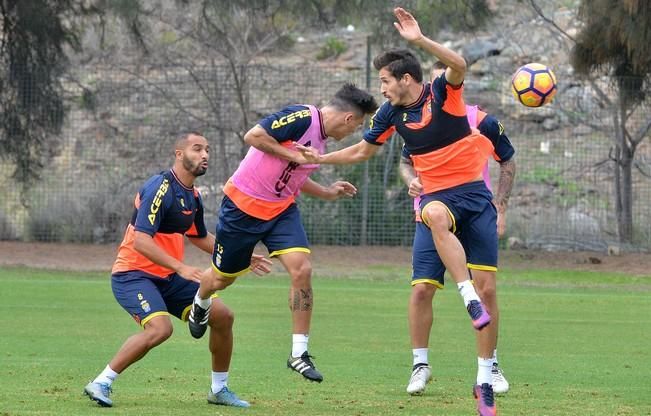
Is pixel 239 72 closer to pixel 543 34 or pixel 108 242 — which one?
pixel 108 242

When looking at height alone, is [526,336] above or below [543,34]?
below

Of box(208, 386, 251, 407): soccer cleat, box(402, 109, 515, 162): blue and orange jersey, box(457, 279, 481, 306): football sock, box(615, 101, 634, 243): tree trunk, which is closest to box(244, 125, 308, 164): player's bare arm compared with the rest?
box(402, 109, 515, 162): blue and orange jersey

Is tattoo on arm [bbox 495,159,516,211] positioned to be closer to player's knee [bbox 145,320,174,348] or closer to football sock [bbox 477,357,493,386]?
football sock [bbox 477,357,493,386]

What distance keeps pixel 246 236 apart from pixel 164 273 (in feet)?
2.49

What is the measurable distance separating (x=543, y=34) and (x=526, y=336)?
77.3 ft

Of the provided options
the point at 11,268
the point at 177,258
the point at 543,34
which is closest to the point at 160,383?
the point at 177,258

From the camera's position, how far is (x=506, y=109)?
26.5 metres

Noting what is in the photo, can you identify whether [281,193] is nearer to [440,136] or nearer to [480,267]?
[440,136]

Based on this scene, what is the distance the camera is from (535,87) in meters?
12.1

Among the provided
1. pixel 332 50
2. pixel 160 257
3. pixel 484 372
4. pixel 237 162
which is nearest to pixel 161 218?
pixel 160 257

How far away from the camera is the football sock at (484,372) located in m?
7.96

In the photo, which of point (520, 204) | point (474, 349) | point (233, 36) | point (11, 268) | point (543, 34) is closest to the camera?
point (474, 349)

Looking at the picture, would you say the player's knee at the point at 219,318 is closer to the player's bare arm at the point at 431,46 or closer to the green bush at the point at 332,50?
the player's bare arm at the point at 431,46

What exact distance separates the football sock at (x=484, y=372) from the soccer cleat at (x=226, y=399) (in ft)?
5.64
